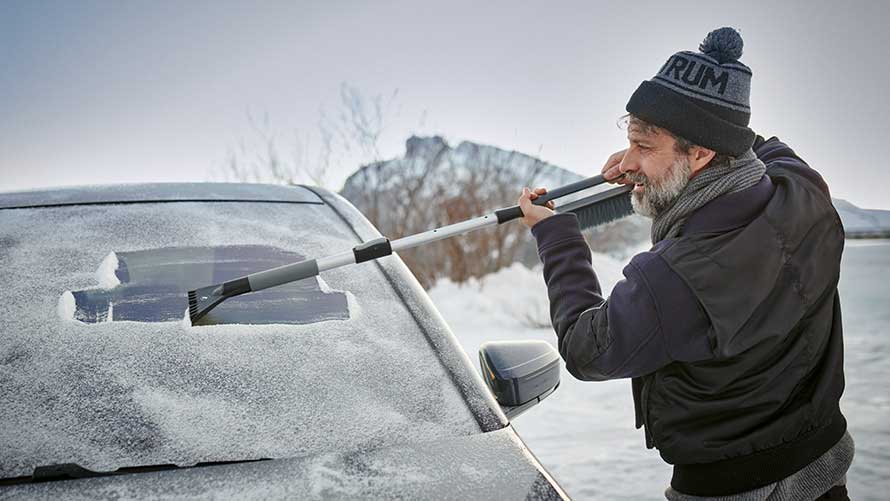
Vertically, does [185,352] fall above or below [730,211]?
below

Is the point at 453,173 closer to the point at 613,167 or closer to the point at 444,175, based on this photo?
the point at 444,175

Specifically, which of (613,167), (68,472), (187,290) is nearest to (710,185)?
(613,167)

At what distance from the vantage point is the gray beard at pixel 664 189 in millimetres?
1532

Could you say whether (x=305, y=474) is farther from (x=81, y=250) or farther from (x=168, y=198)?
(x=168, y=198)

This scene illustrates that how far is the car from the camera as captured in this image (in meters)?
1.10

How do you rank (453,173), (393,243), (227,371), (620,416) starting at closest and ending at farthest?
1. (227,371)
2. (393,243)
3. (620,416)
4. (453,173)

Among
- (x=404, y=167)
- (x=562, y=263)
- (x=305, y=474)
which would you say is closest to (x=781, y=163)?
(x=562, y=263)

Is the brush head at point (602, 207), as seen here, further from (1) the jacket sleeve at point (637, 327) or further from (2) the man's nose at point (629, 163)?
(1) the jacket sleeve at point (637, 327)

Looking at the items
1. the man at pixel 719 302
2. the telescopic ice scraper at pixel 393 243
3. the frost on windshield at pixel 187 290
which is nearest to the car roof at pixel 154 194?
the frost on windshield at pixel 187 290

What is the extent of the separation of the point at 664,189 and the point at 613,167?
223mm

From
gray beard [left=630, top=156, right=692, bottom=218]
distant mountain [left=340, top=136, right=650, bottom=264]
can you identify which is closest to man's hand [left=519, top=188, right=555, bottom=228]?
gray beard [left=630, top=156, right=692, bottom=218]

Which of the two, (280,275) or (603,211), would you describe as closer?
(280,275)

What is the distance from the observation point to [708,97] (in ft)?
4.84

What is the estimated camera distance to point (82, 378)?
1.25m
